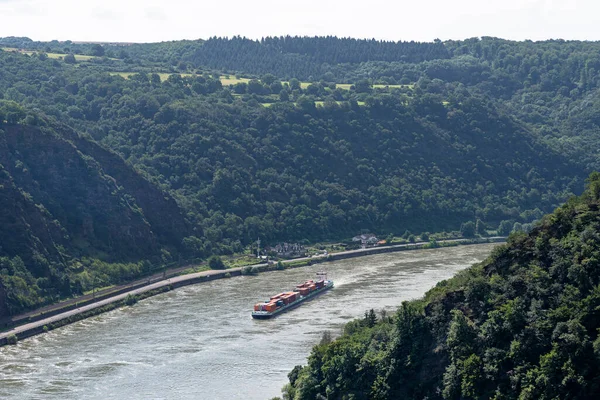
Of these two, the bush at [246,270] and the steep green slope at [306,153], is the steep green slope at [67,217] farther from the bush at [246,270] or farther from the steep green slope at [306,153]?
the bush at [246,270]

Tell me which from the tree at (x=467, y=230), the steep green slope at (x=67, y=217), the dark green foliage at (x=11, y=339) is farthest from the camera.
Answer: the tree at (x=467, y=230)

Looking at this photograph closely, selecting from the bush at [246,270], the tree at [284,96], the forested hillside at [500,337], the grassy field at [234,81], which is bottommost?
the bush at [246,270]

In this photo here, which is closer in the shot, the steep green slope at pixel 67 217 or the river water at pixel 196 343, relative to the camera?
the river water at pixel 196 343

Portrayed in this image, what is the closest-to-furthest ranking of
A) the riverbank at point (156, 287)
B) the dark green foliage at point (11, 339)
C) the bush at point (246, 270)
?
the dark green foliage at point (11, 339) < the riverbank at point (156, 287) < the bush at point (246, 270)

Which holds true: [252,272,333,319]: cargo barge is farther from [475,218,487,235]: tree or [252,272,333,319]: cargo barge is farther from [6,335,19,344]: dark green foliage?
[475,218,487,235]: tree

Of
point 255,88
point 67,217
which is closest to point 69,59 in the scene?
point 255,88

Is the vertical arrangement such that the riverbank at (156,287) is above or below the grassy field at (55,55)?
below

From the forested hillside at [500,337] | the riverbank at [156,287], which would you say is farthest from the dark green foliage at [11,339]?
the forested hillside at [500,337]

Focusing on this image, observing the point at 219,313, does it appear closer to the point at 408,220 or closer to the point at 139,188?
the point at 139,188
